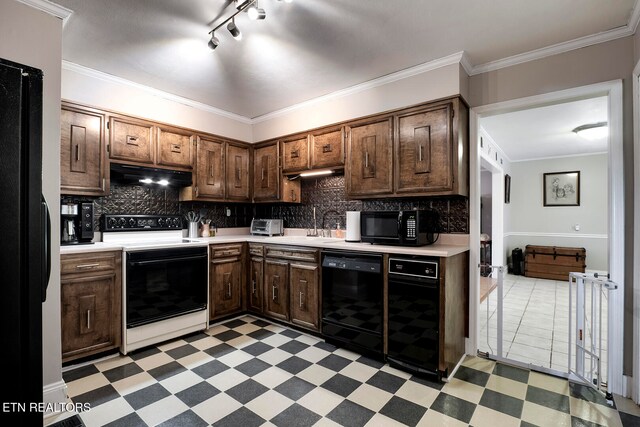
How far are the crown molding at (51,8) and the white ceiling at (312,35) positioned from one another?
53 mm

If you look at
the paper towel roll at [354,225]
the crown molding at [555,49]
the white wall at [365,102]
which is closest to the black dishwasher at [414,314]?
the paper towel roll at [354,225]

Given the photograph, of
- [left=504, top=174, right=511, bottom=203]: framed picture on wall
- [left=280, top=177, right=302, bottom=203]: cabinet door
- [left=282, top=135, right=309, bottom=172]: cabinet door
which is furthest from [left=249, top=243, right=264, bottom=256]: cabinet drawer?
[left=504, top=174, right=511, bottom=203]: framed picture on wall

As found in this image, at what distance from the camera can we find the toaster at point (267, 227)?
4074mm

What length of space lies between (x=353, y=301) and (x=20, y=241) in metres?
2.33

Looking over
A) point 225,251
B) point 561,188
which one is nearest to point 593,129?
point 561,188

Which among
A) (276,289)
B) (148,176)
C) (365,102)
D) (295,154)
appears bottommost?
(276,289)

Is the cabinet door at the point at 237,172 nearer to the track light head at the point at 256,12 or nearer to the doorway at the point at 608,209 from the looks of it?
the track light head at the point at 256,12

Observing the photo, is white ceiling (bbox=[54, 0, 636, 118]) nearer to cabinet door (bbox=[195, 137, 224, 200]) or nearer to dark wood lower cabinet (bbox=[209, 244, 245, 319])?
cabinet door (bbox=[195, 137, 224, 200])

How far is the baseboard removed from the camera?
197cm

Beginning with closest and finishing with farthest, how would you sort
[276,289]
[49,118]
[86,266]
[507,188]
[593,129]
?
[49,118] < [86,266] < [276,289] < [593,129] < [507,188]

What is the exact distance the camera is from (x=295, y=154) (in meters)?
3.78

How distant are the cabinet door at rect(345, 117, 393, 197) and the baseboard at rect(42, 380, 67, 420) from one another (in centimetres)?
279

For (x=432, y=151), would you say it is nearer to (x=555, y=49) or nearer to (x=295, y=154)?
(x=555, y=49)

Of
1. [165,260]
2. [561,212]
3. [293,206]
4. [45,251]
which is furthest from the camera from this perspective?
[561,212]
